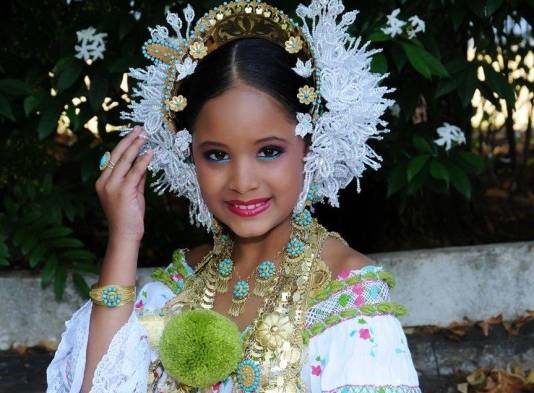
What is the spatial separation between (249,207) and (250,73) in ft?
1.05

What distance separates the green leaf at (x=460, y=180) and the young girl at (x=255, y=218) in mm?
1167

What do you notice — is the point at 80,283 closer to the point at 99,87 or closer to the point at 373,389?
the point at 99,87

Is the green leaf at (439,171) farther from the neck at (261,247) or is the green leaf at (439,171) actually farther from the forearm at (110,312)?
the forearm at (110,312)

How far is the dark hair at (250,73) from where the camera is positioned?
2.23 meters

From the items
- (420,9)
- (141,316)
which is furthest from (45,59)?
(141,316)

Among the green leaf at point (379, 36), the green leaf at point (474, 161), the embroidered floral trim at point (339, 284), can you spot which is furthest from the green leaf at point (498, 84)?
the embroidered floral trim at point (339, 284)

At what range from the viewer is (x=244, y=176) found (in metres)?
2.20

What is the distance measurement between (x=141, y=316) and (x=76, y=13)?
1.96 metres

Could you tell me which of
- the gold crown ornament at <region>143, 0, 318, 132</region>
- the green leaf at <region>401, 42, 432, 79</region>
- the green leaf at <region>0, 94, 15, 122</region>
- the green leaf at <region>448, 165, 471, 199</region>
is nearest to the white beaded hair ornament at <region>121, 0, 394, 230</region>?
the gold crown ornament at <region>143, 0, 318, 132</region>

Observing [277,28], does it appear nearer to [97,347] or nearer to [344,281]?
[344,281]

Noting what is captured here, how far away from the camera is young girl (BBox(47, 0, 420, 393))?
221 cm

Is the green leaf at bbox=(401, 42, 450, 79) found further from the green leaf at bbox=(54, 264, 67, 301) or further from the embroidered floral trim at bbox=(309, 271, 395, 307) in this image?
the green leaf at bbox=(54, 264, 67, 301)

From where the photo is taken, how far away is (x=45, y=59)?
13.2 ft

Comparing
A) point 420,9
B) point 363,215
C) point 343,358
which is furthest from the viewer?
point 363,215
